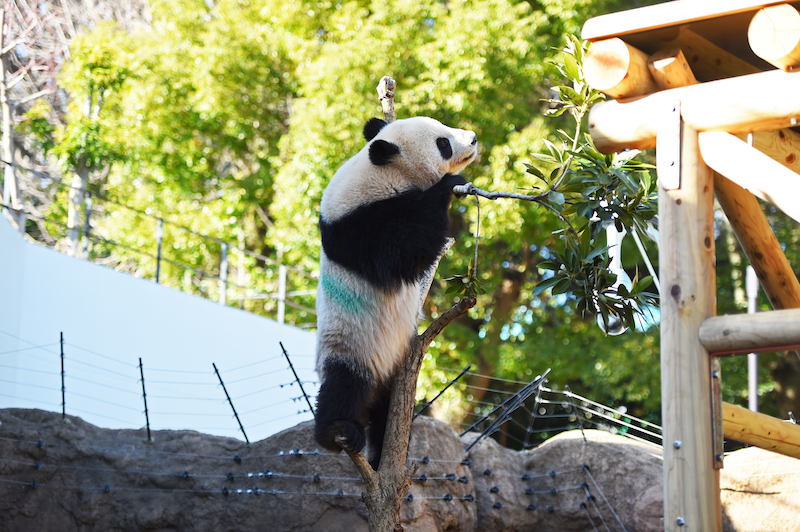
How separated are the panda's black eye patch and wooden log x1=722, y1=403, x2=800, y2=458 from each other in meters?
1.75

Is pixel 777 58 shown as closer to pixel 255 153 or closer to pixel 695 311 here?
pixel 695 311

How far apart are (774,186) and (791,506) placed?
3.16m

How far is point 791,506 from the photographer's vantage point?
15.1 feet

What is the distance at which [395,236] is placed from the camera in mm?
3188

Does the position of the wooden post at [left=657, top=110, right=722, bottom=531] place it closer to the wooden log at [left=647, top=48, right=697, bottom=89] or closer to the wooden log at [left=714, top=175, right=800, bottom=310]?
the wooden log at [left=647, top=48, right=697, bottom=89]

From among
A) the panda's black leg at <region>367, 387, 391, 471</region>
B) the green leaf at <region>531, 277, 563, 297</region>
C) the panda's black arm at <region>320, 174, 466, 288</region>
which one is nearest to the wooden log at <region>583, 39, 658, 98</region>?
the panda's black arm at <region>320, 174, 466, 288</region>

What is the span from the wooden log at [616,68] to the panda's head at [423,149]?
3.53 ft

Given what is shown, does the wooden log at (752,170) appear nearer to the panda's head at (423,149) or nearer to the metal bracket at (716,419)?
the metal bracket at (716,419)

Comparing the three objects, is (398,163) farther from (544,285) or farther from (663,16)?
(663,16)

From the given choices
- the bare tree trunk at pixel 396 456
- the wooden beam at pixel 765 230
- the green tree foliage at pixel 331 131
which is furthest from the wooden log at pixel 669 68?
the green tree foliage at pixel 331 131

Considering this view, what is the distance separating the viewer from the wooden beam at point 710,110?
7.70 feet

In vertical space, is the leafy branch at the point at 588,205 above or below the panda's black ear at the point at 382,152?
below

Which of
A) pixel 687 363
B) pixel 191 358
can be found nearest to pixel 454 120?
pixel 191 358

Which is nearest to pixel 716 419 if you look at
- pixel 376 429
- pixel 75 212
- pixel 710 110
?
pixel 710 110
